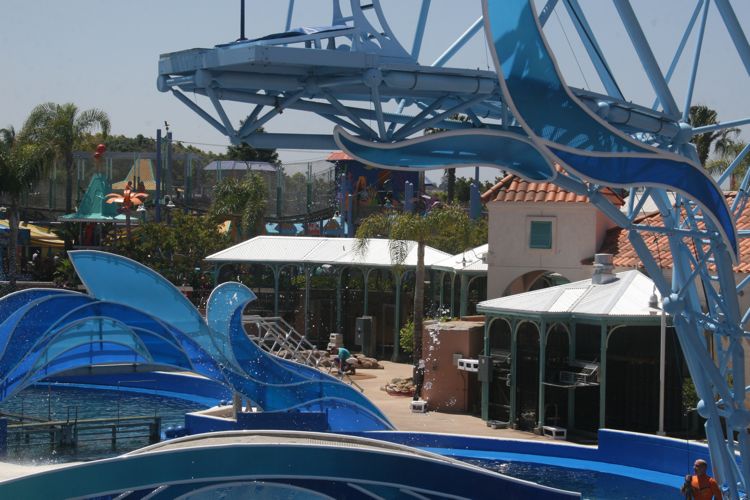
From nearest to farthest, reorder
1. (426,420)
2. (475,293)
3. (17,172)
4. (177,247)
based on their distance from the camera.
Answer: (426,420) → (475,293) → (177,247) → (17,172)

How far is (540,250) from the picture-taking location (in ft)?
90.6

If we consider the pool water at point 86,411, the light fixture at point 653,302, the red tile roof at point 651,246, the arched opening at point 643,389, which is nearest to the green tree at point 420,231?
the red tile roof at point 651,246

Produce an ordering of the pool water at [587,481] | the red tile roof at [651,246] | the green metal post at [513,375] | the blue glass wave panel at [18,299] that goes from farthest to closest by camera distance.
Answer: the red tile roof at [651,246] < the green metal post at [513,375] < the blue glass wave panel at [18,299] < the pool water at [587,481]

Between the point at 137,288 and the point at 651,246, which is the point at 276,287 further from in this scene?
the point at 137,288

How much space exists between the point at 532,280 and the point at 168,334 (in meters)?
10.9

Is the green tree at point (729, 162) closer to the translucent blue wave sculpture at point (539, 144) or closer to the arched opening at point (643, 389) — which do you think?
the arched opening at point (643, 389)

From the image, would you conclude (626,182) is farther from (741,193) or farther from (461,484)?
(461,484)

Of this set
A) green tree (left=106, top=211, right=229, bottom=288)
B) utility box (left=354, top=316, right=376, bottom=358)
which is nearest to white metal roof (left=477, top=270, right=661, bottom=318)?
utility box (left=354, top=316, right=376, bottom=358)

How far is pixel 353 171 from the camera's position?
5616 centimetres

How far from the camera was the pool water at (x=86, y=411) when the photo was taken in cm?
2027

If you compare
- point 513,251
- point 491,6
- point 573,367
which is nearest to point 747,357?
point 573,367

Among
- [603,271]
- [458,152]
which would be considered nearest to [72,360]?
[603,271]

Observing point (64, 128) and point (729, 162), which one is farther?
point (64, 128)

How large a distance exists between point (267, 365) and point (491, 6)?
11478 mm
